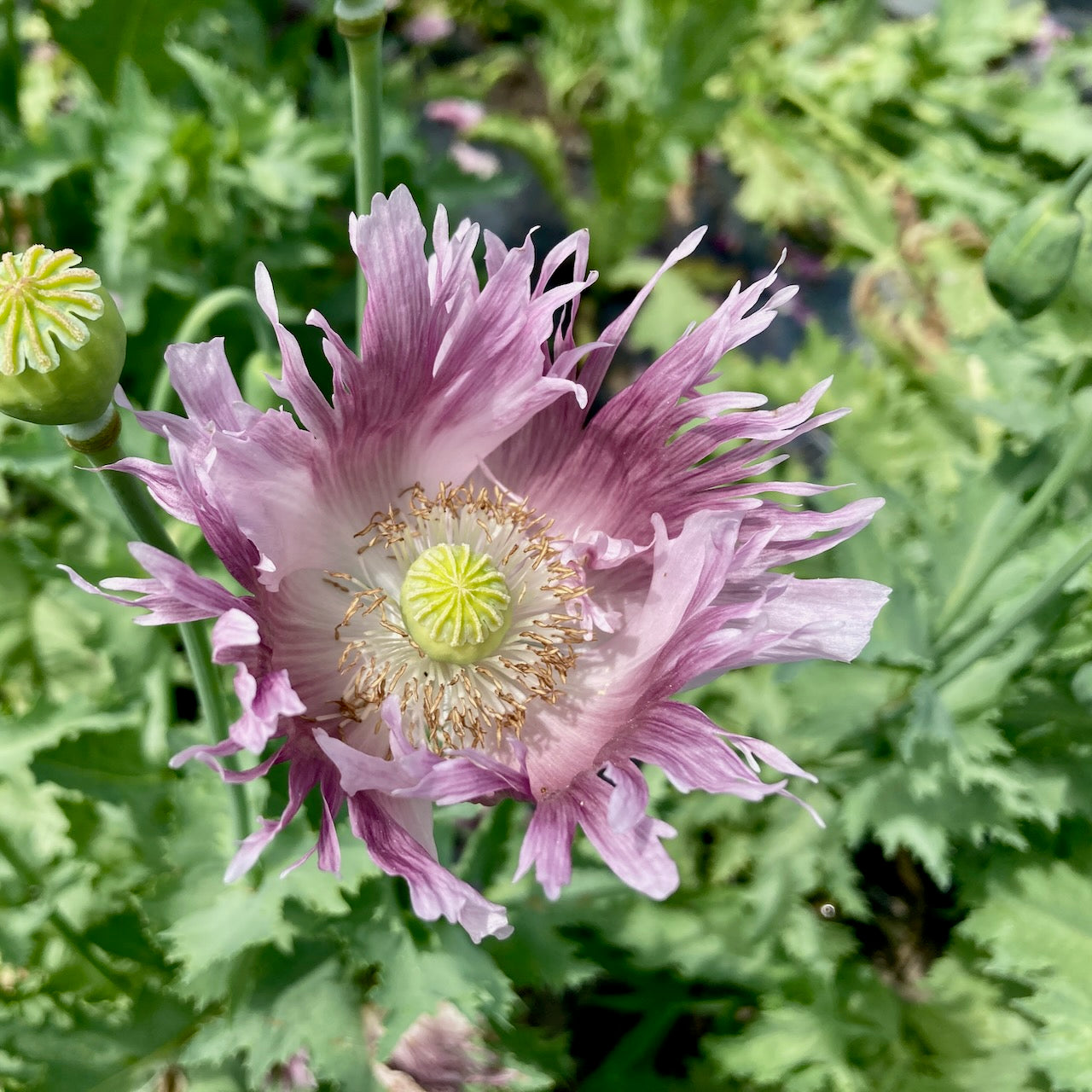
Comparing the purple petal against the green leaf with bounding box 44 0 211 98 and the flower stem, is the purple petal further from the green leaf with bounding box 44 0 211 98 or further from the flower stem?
the green leaf with bounding box 44 0 211 98

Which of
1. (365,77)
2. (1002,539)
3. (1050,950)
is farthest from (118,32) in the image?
(1050,950)

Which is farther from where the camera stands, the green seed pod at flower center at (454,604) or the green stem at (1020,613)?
the green stem at (1020,613)

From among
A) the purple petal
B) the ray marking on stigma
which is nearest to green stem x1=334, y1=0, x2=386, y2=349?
the ray marking on stigma

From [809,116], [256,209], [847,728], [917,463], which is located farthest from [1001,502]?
[809,116]

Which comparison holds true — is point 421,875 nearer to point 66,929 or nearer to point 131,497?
point 131,497

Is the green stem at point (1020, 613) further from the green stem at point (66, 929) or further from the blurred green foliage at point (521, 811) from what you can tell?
the green stem at point (66, 929)

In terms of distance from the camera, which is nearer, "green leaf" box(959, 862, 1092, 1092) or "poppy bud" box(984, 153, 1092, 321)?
"poppy bud" box(984, 153, 1092, 321)

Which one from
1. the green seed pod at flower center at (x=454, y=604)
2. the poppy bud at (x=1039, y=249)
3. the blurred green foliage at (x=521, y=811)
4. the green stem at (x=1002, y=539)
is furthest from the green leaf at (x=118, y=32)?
the green stem at (x=1002, y=539)
